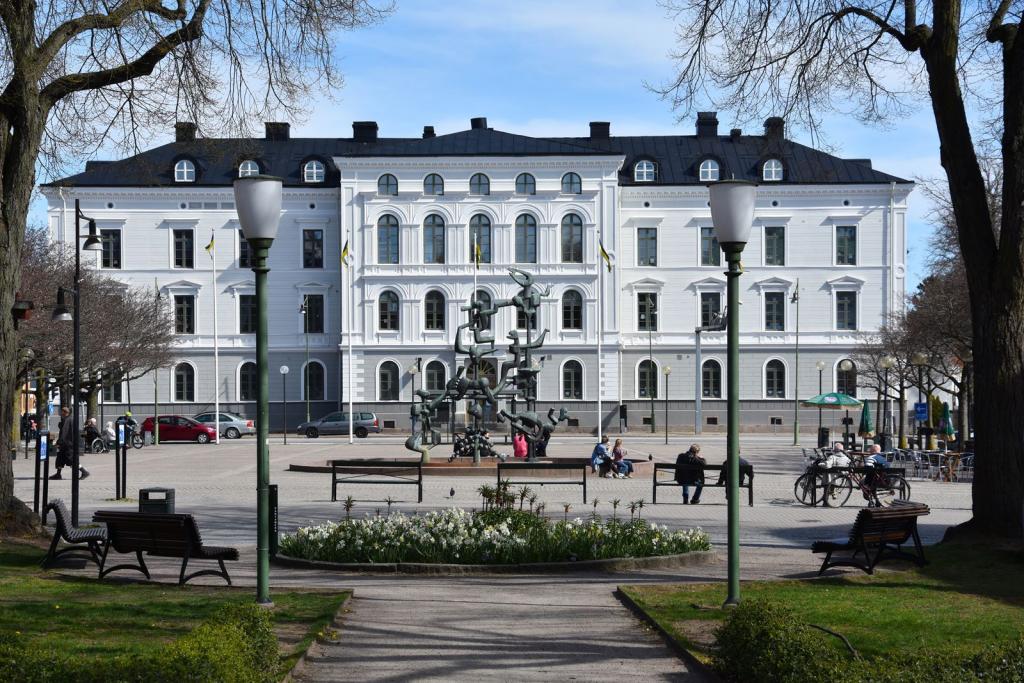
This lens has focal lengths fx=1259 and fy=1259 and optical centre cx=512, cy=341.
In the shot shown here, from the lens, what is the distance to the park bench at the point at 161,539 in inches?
502

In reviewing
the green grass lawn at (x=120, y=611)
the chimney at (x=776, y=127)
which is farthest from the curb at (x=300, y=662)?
the chimney at (x=776, y=127)

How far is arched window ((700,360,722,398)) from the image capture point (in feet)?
229

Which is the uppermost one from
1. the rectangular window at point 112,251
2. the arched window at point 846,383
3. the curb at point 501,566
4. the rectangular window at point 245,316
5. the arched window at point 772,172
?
the arched window at point 772,172

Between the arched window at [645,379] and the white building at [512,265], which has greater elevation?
the white building at [512,265]

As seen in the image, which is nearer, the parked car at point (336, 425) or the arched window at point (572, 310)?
the parked car at point (336, 425)

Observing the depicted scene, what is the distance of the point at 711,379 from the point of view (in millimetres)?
69938

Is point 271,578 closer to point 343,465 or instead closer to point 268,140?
point 343,465

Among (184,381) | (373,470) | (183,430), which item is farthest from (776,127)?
(184,381)

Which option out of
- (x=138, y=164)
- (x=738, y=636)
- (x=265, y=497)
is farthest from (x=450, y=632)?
(x=138, y=164)

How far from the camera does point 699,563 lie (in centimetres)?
1493

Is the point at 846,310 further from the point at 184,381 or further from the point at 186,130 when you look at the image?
the point at 186,130

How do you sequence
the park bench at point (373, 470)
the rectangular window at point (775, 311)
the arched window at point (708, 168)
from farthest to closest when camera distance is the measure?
the arched window at point (708, 168)
the rectangular window at point (775, 311)
the park bench at point (373, 470)

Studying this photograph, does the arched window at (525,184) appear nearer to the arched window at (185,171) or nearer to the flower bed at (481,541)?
the arched window at (185,171)

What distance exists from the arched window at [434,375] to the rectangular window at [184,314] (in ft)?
44.2
